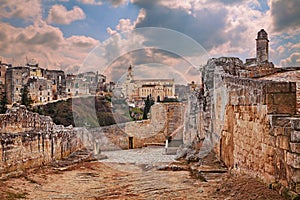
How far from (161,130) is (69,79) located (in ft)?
207

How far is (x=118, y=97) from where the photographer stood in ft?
134

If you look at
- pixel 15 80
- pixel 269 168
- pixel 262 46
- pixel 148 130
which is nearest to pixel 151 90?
pixel 148 130

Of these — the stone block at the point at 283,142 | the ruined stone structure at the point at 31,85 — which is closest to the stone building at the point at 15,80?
the ruined stone structure at the point at 31,85

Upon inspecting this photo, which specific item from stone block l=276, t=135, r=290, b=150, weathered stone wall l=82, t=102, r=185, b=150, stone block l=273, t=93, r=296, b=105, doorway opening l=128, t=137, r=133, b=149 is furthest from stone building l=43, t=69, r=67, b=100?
stone block l=276, t=135, r=290, b=150

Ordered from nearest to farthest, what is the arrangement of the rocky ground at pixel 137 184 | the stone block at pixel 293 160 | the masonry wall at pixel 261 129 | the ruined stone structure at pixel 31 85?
1. the stone block at pixel 293 160
2. the masonry wall at pixel 261 129
3. the rocky ground at pixel 137 184
4. the ruined stone structure at pixel 31 85

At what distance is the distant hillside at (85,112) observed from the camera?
108 feet

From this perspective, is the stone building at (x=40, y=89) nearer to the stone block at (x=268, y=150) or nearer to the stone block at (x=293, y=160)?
the stone block at (x=268, y=150)

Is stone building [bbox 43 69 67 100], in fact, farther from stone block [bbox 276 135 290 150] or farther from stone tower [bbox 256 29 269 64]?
stone block [bbox 276 135 290 150]

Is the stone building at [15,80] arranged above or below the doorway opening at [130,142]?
above

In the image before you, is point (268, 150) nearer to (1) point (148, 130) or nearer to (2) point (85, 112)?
(1) point (148, 130)

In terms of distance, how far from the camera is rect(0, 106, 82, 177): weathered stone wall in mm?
9137

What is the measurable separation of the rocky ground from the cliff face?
1.26 ft

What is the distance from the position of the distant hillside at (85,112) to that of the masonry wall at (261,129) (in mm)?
18935

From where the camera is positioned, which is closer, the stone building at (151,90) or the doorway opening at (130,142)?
the doorway opening at (130,142)
